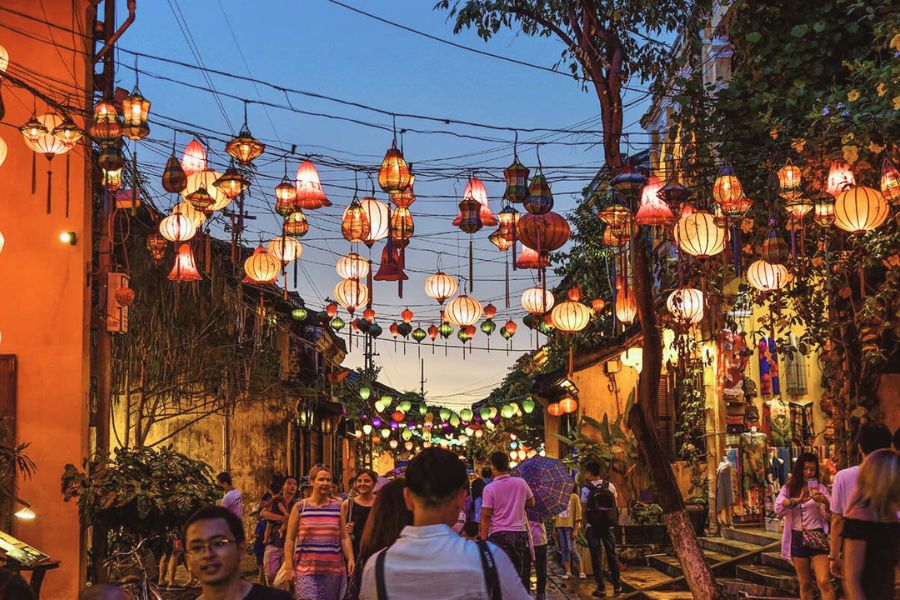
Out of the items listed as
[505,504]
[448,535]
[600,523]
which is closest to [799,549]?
[505,504]

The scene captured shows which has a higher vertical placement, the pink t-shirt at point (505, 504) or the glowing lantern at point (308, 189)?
the glowing lantern at point (308, 189)

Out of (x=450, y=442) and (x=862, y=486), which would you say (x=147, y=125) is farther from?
(x=450, y=442)

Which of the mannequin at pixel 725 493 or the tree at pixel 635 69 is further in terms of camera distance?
the mannequin at pixel 725 493

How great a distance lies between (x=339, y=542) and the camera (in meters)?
9.68

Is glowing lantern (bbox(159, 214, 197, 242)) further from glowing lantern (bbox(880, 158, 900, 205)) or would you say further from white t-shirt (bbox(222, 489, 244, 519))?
glowing lantern (bbox(880, 158, 900, 205))

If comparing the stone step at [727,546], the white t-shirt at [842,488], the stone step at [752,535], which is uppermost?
the white t-shirt at [842,488]

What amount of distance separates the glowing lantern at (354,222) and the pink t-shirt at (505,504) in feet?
14.0

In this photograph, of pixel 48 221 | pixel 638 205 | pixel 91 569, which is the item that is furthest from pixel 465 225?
pixel 91 569

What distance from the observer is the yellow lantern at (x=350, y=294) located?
18.5m

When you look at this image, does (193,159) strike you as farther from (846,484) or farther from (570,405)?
(570,405)

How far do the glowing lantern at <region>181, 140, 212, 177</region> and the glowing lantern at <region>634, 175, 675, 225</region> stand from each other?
5482mm

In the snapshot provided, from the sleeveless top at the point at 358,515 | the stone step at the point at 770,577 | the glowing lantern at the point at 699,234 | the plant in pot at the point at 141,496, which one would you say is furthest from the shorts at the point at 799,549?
the plant in pot at the point at 141,496

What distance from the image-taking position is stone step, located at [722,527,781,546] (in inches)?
643

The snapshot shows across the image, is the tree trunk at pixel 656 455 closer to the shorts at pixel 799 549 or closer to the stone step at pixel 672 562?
the shorts at pixel 799 549
